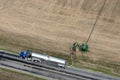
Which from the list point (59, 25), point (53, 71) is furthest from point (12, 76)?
point (59, 25)

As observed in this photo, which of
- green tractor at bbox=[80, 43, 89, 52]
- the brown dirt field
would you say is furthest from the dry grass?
green tractor at bbox=[80, 43, 89, 52]

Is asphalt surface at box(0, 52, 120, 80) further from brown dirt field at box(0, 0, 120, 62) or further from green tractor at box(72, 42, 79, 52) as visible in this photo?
green tractor at box(72, 42, 79, 52)

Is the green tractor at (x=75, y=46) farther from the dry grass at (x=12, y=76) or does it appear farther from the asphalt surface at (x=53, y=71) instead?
the dry grass at (x=12, y=76)

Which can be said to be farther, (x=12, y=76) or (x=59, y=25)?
(x=59, y=25)

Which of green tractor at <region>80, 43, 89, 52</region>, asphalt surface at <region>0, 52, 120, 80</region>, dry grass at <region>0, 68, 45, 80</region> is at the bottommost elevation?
dry grass at <region>0, 68, 45, 80</region>

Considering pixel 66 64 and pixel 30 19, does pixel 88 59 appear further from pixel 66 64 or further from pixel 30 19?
pixel 30 19

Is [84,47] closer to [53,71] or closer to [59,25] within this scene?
[53,71]
